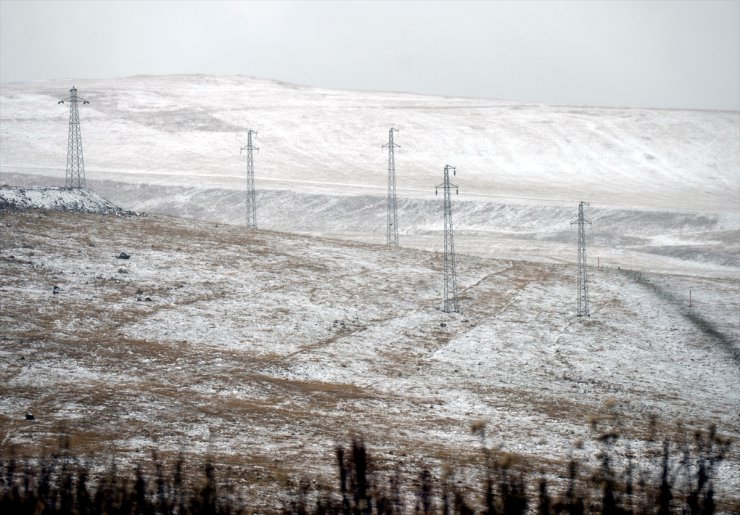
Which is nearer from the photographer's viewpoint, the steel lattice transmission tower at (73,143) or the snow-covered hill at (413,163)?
the steel lattice transmission tower at (73,143)

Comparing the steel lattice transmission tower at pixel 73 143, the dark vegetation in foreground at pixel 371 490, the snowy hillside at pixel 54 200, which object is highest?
the steel lattice transmission tower at pixel 73 143

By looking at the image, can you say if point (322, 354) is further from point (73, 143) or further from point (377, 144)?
point (377, 144)

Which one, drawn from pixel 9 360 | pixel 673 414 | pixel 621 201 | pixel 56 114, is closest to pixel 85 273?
pixel 9 360

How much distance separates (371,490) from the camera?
23.2 meters

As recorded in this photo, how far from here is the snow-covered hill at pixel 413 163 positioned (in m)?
82.9

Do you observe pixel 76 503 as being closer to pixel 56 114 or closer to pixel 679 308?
pixel 679 308

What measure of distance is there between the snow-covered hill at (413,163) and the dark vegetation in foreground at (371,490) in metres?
44.8

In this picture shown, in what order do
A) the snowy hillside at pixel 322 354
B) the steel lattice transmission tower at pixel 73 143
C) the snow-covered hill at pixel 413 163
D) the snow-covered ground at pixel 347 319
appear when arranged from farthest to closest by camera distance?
the snow-covered hill at pixel 413 163, the steel lattice transmission tower at pixel 73 143, the snow-covered ground at pixel 347 319, the snowy hillside at pixel 322 354

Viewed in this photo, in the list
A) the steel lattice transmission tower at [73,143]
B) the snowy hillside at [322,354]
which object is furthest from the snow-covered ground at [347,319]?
the steel lattice transmission tower at [73,143]

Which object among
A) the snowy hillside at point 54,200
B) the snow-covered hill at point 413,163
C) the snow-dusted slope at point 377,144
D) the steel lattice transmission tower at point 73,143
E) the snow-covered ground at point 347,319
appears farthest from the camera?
the snow-dusted slope at point 377,144

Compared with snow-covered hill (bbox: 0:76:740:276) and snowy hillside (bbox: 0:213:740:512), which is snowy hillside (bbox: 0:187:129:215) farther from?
snow-covered hill (bbox: 0:76:740:276)

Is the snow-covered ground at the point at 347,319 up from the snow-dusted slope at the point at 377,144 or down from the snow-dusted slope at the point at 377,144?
down

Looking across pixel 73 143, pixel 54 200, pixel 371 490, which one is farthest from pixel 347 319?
pixel 73 143

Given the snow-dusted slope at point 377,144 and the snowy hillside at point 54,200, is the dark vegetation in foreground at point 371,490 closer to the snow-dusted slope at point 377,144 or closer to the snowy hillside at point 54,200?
the snowy hillside at point 54,200
